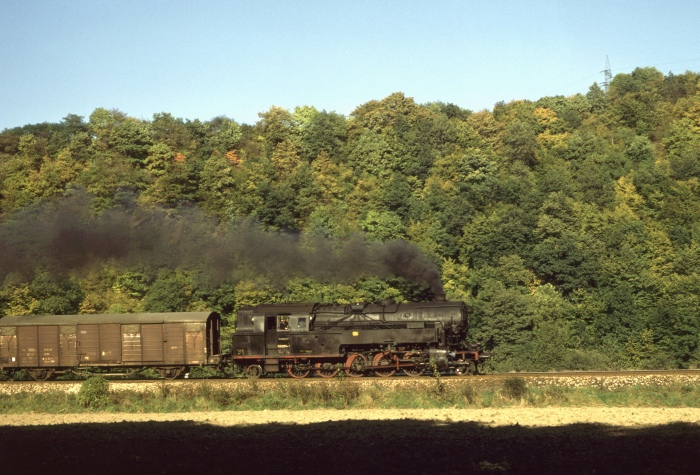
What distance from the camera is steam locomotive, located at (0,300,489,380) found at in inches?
1427

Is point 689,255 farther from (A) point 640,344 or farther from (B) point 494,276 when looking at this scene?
(B) point 494,276

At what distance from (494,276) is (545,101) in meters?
74.5

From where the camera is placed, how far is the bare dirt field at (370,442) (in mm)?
18531

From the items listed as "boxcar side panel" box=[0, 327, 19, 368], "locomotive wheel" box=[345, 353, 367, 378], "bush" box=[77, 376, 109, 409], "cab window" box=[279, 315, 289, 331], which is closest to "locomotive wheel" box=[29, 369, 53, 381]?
"boxcar side panel" box=[0, 327, 19, 368]

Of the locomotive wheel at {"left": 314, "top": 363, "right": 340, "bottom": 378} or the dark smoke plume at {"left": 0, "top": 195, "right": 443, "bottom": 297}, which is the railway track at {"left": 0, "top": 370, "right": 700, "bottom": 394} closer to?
the locomotive wheel at {"left": 314, "top": 363, "right": 340, "bottom": 378}

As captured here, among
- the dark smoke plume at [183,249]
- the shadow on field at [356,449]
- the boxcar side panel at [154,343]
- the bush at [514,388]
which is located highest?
the dark smoke plume at [183,249]

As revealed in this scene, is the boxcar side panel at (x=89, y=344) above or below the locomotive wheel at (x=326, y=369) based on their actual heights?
above

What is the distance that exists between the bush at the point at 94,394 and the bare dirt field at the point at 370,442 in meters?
3.42

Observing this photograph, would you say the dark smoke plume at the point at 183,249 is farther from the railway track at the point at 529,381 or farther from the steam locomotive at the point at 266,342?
the railway track at the point at 529,381

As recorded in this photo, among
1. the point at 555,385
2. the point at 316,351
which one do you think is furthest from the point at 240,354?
the point at 555,385

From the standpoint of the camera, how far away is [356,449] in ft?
66.5

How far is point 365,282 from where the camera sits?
62188mm

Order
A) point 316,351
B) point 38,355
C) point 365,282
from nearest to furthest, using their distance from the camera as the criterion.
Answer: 1. point 316,351
2. point 38,355
3. point 365,282

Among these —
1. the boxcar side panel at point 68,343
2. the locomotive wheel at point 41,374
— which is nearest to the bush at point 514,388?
the boxcar side panel at point 68,343
